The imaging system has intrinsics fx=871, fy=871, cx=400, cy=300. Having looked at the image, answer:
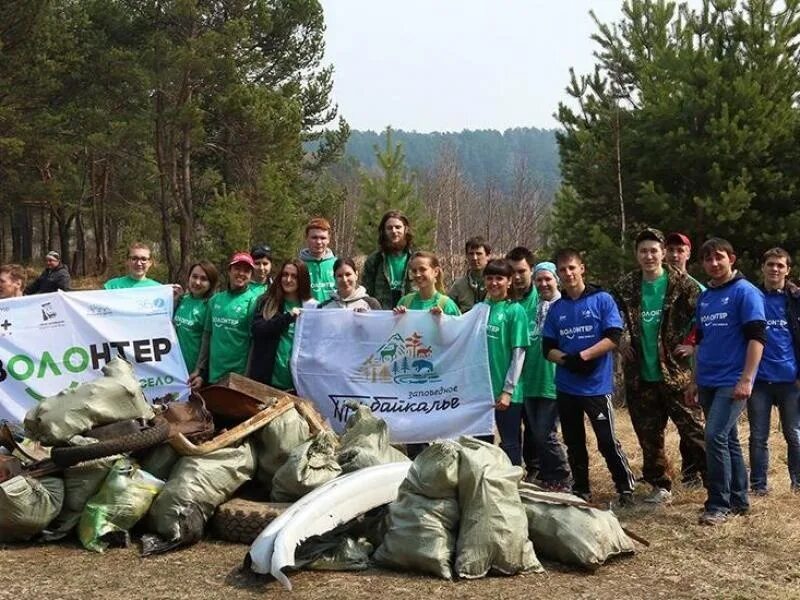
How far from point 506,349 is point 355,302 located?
4.26 ft

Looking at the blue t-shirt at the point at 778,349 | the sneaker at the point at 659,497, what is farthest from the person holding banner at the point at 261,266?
the blue t-shirt at the point at 778,349

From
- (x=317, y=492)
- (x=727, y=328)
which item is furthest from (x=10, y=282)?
(x=727, y=328)

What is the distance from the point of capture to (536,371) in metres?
6.73

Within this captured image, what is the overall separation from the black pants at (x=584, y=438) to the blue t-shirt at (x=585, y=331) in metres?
0.08

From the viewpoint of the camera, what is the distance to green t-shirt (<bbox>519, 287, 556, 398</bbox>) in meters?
6.68

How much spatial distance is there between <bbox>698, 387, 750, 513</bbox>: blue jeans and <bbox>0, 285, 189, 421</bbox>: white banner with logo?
4.13 metres

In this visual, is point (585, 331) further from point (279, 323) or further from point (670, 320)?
point (279, 323)

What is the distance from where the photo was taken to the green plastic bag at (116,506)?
5.39m

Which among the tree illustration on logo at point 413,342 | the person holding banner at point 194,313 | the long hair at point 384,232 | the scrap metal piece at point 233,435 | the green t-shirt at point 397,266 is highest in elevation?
the long hair at point 384,232

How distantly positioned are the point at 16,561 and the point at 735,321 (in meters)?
4.77

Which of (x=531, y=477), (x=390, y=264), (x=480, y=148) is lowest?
(x=531, y=477)

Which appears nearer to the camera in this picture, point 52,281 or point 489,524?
point 489,524

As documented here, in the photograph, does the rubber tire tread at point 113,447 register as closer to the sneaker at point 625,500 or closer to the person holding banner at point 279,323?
the person holding banner at point 279,323

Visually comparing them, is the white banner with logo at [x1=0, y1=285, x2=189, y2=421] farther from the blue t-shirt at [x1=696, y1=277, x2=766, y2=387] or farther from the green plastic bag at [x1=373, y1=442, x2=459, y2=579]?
the blue t-shirt at [x1=696, y1=277, x2=766, y2=387]
